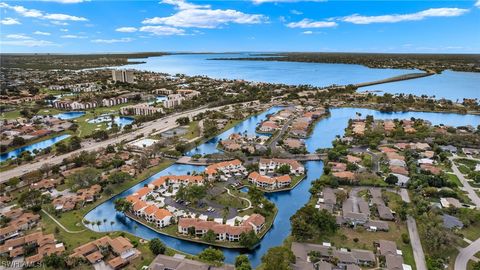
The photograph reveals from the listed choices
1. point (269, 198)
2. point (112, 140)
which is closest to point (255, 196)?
point (269, 198)

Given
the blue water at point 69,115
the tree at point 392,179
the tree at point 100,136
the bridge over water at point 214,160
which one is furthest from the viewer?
the blue water at point 69,115

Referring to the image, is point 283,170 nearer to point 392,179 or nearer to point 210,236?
point 392,179

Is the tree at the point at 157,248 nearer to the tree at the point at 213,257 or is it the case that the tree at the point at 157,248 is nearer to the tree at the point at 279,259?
the tree at the point at 213,257

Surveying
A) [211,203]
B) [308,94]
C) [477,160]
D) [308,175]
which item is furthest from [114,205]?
[308,94]

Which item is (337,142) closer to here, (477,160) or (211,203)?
(477,160)

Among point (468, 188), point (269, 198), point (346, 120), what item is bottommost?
point (269, 198)

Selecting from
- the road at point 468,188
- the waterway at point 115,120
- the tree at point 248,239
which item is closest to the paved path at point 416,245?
the road at point 468,188
